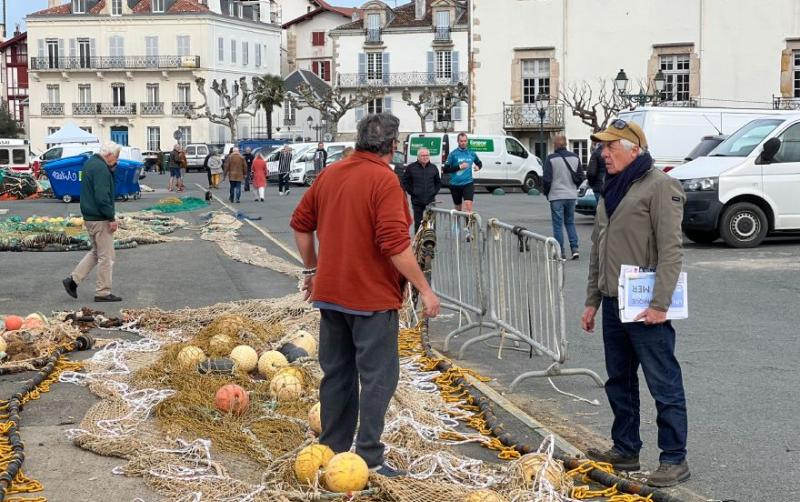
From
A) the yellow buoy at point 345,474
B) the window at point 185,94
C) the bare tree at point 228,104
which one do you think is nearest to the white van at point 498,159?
the yellow buoy at point 345,474

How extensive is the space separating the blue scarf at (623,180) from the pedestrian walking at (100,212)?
8020 mm

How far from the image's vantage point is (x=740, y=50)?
5084 centimetres

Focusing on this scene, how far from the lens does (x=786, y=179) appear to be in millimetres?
18484

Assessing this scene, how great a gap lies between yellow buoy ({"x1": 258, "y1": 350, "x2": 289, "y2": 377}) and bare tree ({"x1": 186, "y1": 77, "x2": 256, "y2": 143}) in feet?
259

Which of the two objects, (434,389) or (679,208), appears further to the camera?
(434,389)

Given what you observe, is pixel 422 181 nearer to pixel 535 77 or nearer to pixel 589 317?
pixel 589 317

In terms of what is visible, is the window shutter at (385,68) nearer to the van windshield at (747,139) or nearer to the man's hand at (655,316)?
the van windshield at (747,139)

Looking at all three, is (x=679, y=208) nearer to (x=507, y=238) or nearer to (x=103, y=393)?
(x=507, y=238)

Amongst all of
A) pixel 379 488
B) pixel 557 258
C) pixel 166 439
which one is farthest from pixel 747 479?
pixel 166 439

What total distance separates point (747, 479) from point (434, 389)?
8.71 ft

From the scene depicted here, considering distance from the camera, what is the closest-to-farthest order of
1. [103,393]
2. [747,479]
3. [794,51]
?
[747,479], [103,393], [794,51]

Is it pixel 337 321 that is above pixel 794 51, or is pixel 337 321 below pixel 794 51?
below

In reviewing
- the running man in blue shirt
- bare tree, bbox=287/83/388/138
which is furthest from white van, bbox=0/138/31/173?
the running man in blue shirt

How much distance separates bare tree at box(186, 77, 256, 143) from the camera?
288 feet
